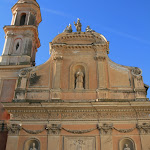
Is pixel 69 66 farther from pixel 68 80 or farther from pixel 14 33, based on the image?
pixel 14 33

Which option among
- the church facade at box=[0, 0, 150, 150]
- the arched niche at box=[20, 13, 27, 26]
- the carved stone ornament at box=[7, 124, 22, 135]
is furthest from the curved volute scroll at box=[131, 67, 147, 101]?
the arched niche at box=[20, 13, 27, 26]

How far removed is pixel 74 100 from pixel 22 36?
7.67 m

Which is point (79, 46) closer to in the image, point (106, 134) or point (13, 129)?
point (106, 134)

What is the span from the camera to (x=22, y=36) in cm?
1930

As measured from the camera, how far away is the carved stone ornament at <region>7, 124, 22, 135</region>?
13.6m

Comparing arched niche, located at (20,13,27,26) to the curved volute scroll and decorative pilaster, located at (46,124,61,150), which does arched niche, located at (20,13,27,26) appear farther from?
decorative pilaster, located at (46,124,61,150)

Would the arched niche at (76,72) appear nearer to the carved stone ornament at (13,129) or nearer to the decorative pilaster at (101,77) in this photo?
the decorative pilaster at (101,77)

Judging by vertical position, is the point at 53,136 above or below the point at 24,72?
below

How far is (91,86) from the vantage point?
15.2 metres

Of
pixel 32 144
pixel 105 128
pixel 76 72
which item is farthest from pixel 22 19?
pixel 105 128

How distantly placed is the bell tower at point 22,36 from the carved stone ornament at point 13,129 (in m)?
5.15

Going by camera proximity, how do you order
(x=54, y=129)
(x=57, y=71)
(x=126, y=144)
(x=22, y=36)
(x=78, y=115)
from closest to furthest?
(x=126, y=144)
(x=54, y=129)
(x=78, y=115)
(x=57, y=71)
(x=22, y=36)

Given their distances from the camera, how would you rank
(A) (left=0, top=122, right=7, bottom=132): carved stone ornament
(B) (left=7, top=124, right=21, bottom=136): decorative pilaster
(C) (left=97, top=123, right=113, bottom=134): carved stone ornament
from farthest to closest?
(A) (left=0, top=122, right=7, bottom=132): carved stone ornament, (B) (left=7, top=124, right=21, bottom=136): decorative pilaster, (C) (left=97, top=123, right=113, bottom=134): carved stone ornament

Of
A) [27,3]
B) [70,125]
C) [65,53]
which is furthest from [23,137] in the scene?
[27,3]
